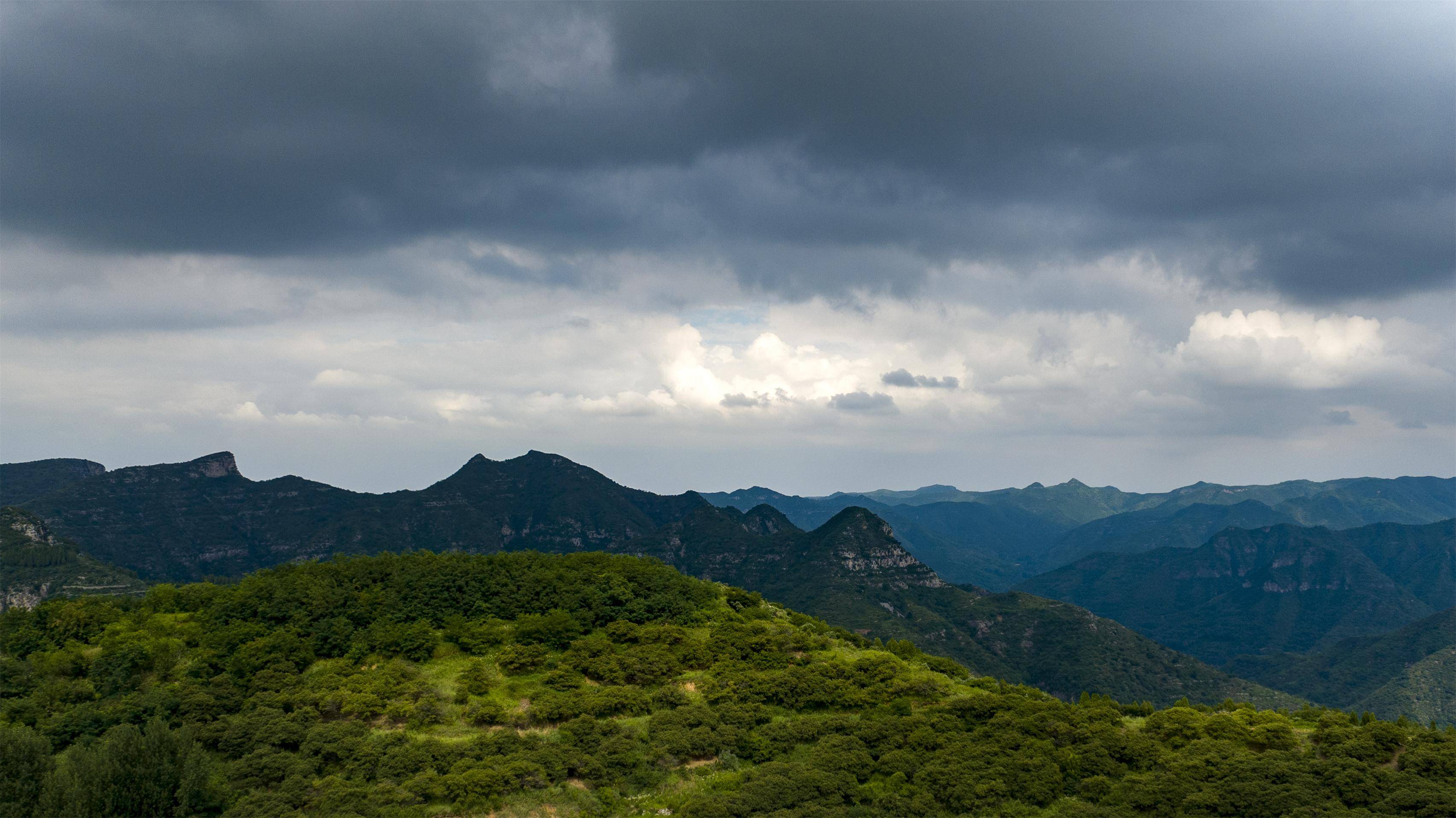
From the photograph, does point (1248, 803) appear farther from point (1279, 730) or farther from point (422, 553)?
→ point (422, 553)

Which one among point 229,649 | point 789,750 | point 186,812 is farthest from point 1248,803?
point 229,649

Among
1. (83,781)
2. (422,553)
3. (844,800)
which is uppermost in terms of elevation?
(422,553)

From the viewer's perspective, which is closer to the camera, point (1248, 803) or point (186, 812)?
point (1248, 803)

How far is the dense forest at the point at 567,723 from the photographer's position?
190 ft

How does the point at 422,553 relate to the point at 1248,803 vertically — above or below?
above

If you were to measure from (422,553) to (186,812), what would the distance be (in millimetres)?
53650

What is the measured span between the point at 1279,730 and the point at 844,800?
114 feet

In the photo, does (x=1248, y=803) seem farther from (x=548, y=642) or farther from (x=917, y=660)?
(x=548, y=642)

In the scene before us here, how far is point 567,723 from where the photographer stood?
73438mm

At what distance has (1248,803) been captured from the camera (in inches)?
2089

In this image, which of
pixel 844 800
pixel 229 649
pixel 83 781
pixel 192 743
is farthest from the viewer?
pixel 229 649

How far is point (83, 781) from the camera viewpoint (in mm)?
56781

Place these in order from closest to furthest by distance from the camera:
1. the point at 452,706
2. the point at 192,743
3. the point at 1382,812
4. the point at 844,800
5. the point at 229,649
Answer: the point at 1382,812 < the point at 844,800 < the point at 192,743 < the point at 452,706 < the point at 229,649

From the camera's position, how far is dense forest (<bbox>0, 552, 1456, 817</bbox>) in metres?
57.8
